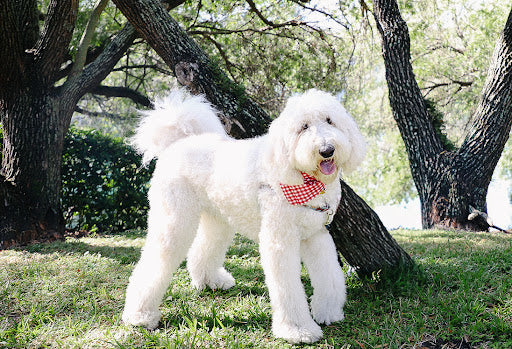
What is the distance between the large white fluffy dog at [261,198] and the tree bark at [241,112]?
330 mm

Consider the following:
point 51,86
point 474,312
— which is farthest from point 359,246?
point 51,86

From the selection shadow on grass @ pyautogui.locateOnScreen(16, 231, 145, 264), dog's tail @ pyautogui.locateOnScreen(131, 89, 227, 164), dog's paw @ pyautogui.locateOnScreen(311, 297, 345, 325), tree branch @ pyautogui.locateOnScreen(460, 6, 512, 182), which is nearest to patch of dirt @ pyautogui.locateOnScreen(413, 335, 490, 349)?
dog's paw @ pyautogui.locateOnScreen(311, 297, 345, 325)

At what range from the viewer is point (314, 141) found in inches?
100

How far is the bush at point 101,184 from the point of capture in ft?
23.3

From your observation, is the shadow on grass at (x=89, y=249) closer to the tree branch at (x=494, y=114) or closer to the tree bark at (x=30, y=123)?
the tree bark at (x=30, y=123)

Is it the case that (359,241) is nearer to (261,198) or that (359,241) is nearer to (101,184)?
(261,198)

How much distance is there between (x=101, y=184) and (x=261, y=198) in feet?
16.5

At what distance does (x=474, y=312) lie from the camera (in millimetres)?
3053

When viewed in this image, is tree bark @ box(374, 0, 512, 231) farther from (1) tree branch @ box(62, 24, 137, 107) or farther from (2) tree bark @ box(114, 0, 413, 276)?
(1) tree branch @ box(62, 24, 137, 107)

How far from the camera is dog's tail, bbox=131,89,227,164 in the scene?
3539 mm

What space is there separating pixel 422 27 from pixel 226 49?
4.53 metres

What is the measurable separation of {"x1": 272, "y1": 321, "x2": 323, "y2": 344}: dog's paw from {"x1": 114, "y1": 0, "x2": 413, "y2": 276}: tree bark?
1.02 meters

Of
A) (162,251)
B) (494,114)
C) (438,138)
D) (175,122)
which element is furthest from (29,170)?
Answer: (494,114)

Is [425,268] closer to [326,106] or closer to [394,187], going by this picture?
[326,106]
